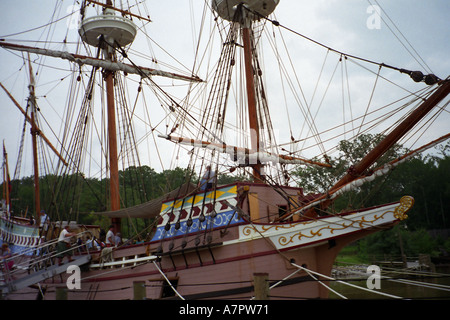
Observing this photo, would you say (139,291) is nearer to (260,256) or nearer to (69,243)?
(260,256)

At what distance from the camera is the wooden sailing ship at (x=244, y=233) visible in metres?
9.08

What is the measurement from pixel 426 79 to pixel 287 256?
483cm

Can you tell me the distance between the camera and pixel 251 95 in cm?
1248

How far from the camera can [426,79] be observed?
29.5 ft

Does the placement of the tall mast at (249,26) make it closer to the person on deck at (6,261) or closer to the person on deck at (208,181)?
the person on deck at (208,181)

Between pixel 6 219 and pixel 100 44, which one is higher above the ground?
pixel 100 44

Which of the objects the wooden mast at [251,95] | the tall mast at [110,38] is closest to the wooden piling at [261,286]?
the wooden mast at [251,95]

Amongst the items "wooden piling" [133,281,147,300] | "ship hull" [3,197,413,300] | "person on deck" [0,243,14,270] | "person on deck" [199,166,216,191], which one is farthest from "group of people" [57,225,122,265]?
"wooden piling" [133,281,147,300]

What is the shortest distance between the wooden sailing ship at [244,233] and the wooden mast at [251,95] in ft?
0.10

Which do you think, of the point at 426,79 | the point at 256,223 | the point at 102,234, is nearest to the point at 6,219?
the point at 102,234

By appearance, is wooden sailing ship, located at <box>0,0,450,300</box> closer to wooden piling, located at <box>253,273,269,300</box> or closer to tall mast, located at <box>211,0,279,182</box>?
tall mast, located at <box>211,0,279,182</box>

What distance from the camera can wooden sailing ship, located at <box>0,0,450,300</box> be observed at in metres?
9.08

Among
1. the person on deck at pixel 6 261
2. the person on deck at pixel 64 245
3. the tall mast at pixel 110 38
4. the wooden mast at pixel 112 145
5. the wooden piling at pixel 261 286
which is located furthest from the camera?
the tall mast at pixel 110 38
